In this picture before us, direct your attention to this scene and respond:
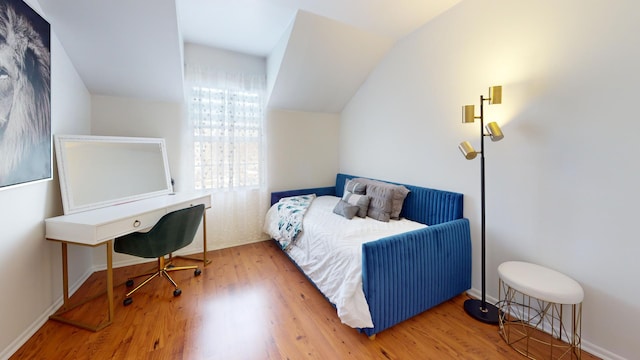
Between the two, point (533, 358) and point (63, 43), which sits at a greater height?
point (63, 43)

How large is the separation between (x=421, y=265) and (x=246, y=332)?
4.60 ft

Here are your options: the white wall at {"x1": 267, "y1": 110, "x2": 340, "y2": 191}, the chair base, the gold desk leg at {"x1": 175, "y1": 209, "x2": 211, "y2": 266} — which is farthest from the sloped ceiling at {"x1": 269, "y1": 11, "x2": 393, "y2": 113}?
the chair base

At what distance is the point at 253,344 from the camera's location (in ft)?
5.53

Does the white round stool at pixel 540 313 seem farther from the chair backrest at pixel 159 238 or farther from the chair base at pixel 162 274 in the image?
the chair base at pixel 162 274

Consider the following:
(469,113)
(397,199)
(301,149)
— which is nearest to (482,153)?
(469,113)

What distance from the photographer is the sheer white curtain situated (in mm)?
3104

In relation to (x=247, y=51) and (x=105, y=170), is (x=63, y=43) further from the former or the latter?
(x=247, y=51)

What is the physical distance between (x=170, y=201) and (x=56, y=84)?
1.28m

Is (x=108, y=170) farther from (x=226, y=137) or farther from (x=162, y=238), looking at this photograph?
(x=226, y=137)

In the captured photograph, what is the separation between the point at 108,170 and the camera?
2408mm

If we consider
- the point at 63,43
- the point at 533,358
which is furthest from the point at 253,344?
the point at 63,43

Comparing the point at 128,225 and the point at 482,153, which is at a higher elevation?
the point at 482,153

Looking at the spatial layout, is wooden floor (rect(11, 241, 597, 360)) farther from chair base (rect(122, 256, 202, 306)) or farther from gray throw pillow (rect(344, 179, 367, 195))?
gray throw pillow (rect(344, 179, 367, 195))

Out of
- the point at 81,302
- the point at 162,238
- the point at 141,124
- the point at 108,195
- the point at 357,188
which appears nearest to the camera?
the point at 81,302
